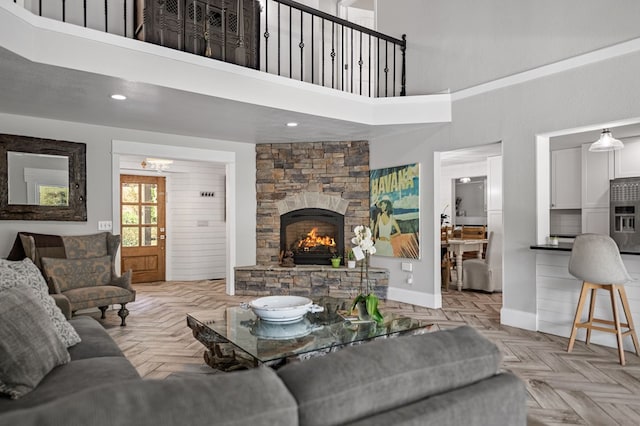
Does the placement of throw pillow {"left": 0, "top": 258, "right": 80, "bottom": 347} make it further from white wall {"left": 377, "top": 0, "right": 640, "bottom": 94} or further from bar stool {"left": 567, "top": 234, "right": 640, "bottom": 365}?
white wall {"left": 377, "top": 0, "right": 640, "bottom": 94}

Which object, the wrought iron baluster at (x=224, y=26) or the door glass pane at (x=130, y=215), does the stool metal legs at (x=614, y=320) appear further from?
the door glass pane at (x=130, y=215)

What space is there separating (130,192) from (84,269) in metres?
3.30

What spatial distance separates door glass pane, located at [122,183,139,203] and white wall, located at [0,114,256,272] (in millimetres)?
2248

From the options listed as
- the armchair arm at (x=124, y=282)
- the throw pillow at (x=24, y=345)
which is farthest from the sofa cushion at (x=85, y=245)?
the throw pillow at (x=24, y=345)

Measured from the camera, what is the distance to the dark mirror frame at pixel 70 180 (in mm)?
4734

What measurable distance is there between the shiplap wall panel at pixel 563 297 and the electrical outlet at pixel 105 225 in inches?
201

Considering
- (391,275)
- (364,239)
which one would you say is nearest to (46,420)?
(364,239)

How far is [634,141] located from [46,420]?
7.04 m

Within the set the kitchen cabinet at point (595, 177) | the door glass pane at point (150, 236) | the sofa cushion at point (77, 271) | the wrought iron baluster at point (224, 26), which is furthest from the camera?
the door glass pane at point (150, 236)

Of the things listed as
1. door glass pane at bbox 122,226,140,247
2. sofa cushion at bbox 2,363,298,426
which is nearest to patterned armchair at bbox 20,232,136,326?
door glass pane at bbox 122,226,140,247

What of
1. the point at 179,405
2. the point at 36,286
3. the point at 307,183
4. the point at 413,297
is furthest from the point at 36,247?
the point at 179,405

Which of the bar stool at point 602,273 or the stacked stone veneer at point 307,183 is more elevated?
the stacked stone veneer at point 307,183

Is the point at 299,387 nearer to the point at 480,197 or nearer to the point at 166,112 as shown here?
the point at 166,112

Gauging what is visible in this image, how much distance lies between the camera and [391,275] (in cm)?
609
